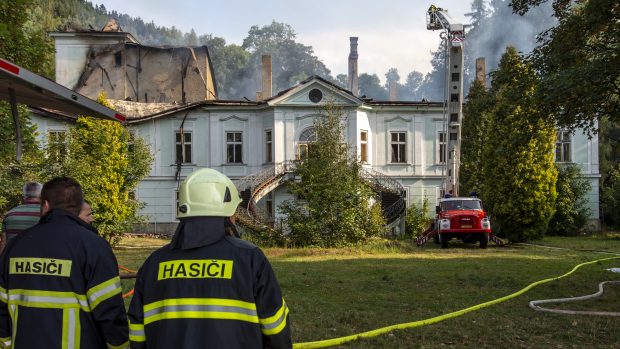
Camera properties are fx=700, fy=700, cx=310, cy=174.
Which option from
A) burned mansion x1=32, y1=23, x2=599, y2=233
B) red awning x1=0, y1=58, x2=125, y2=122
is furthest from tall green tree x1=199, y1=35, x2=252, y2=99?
red awning x1=0, y1=58, x2=125, y2=122

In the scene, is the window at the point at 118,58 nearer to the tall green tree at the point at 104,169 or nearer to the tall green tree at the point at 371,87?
the tall green tree at the point at 104,169

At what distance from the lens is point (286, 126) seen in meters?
36.6

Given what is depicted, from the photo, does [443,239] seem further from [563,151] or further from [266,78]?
[266,78]

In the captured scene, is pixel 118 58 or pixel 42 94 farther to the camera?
pixel 118 58

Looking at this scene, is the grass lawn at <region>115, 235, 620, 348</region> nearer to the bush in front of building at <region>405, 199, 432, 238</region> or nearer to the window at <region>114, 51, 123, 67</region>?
the bush in front of building at <region>405, 199, 432, 238</region>

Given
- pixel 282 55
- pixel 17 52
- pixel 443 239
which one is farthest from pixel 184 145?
pixel 282 55

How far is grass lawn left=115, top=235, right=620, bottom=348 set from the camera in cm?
848

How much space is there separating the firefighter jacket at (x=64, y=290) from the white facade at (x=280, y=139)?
105 ft

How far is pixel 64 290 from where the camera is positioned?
14.2 feet

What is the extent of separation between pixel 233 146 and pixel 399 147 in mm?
9215

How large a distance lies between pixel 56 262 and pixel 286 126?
32442 millimetres

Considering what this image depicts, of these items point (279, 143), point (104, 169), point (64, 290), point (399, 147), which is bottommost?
point (64, 290)

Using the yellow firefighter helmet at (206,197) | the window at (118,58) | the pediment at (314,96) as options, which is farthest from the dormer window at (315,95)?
the yellow firefighter helmet at (206,197)

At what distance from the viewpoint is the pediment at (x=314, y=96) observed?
36.3m
